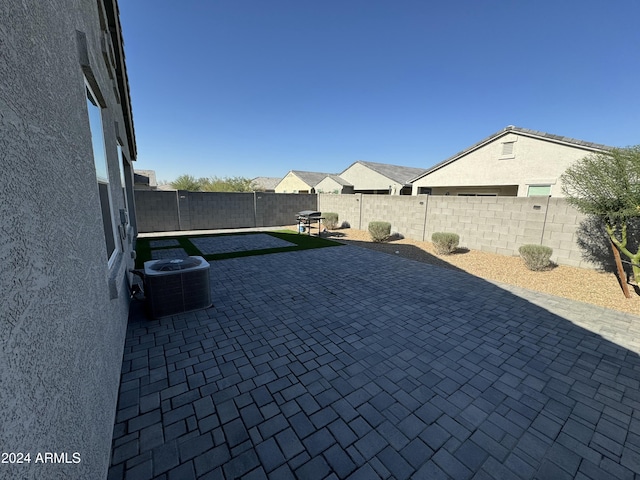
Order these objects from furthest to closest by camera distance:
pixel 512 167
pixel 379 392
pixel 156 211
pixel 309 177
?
pixel 309 177 → pixel 512 167 → pixel 156 211 → pixel 379 392

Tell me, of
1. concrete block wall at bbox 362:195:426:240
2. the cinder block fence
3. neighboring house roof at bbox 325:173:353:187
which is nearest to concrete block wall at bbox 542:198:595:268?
the cinder block fence

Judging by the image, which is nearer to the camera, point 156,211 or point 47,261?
point 47,261

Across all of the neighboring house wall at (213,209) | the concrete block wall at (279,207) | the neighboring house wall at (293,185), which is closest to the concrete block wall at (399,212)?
the concrete block wall at (279,207)

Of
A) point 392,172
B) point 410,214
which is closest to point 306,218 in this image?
point 410,214

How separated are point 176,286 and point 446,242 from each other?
872cm

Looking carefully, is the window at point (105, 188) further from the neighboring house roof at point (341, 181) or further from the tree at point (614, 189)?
the neighboring house roof at point (341, 181)

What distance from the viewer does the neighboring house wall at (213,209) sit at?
46.6 feet

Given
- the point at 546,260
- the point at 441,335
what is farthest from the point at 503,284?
the point at 441,335

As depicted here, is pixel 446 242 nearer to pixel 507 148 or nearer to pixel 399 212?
pixel 399 212

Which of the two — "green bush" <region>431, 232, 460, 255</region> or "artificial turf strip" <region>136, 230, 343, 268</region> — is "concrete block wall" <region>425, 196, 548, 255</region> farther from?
"artificial turf strip" <region>136, 230, 343, 268</region>

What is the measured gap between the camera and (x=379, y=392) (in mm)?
3053

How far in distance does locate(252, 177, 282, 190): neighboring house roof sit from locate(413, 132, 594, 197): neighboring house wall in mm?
32078

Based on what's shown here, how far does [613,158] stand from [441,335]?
18.7 feet

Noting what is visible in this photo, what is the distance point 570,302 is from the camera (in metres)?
5.80
